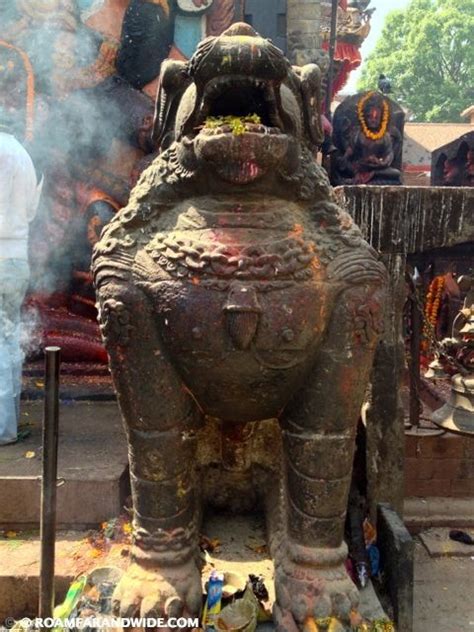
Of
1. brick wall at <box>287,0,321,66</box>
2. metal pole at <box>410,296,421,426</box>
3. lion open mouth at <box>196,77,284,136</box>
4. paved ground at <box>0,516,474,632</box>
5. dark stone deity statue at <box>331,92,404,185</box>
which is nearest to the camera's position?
lion open mouth at <box>196,77,284,136</box>

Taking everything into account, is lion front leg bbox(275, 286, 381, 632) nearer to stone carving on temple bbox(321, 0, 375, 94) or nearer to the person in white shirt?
the person in white shirt

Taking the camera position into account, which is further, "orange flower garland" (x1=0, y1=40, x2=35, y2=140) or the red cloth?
the red cloth

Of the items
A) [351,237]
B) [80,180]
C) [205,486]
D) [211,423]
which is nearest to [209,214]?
[351,237]

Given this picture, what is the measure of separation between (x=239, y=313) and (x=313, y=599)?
0.98 meters

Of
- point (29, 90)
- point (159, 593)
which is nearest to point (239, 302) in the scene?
point (159, 593)

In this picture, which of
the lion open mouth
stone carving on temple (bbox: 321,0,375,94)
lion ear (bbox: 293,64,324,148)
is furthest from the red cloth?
the lion open mouth

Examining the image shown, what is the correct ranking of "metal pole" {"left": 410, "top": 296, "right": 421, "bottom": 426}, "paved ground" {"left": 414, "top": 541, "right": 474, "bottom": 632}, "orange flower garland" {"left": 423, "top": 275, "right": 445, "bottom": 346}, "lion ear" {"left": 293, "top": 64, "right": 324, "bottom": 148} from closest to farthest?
"lion ear" {"left": 293, "top": 64, "right": 324, "bottom": 148}
"paved ground" {"left": 414, "top": 541, "right": 474, "bottom": 632}
"metal pole" {"left": 410, "top": 296, "right": 421, "bottom": 426}
"orange flower garland" {"left": 423, "top": 275, "right": 445, "bottom": 346}

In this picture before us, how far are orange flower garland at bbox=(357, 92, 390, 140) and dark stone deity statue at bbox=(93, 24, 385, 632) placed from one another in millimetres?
7655

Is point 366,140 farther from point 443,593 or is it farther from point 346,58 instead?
point 346,58

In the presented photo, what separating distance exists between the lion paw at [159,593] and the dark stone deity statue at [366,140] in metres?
8.00

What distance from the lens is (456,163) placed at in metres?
11.8

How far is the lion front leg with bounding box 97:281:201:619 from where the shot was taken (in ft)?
6.36

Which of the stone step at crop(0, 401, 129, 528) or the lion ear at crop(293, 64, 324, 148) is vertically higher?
the lion ear at crop(293, 64, 324, 148)

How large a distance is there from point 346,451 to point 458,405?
0.97m
